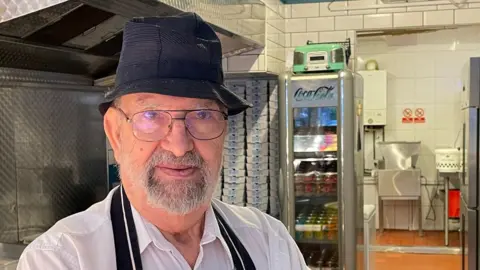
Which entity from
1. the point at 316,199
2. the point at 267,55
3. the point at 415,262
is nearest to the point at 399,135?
the point at 415,262

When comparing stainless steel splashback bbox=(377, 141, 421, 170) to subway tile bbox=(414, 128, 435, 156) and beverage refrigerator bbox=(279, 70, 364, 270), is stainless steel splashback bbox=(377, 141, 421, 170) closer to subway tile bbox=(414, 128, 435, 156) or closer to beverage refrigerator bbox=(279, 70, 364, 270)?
subway tile bbox=(414, 128, 435, 156)

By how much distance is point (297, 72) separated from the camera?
4.20m

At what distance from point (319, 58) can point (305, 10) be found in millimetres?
743

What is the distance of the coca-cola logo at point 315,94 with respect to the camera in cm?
409

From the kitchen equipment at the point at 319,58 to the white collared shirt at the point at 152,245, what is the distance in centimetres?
274

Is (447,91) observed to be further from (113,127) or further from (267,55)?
(113,127)

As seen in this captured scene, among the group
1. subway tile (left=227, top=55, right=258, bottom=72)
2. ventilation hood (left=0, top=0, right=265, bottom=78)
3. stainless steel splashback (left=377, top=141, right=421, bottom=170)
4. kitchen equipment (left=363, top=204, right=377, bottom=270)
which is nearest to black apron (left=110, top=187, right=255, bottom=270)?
ventilation hood (left=0, top=0, right=265, bottom=78)

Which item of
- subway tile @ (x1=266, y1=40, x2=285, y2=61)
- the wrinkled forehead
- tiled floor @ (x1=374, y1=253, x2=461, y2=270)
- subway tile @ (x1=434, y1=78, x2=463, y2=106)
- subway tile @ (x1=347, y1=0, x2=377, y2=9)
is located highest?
subway tile @ (x1=347, y1=0, x2=377, y2=9)

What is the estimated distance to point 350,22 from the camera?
4.67 meters

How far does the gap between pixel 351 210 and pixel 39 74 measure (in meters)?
2.47

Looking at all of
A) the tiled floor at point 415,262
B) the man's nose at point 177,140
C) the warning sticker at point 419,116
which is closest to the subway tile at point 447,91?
the warning sticker at point 419,116

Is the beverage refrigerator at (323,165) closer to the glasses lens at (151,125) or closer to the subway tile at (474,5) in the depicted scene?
the subway tile at (474,5)

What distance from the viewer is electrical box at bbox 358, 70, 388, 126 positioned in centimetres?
737

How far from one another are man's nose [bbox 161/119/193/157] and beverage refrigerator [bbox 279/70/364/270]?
293 cm
